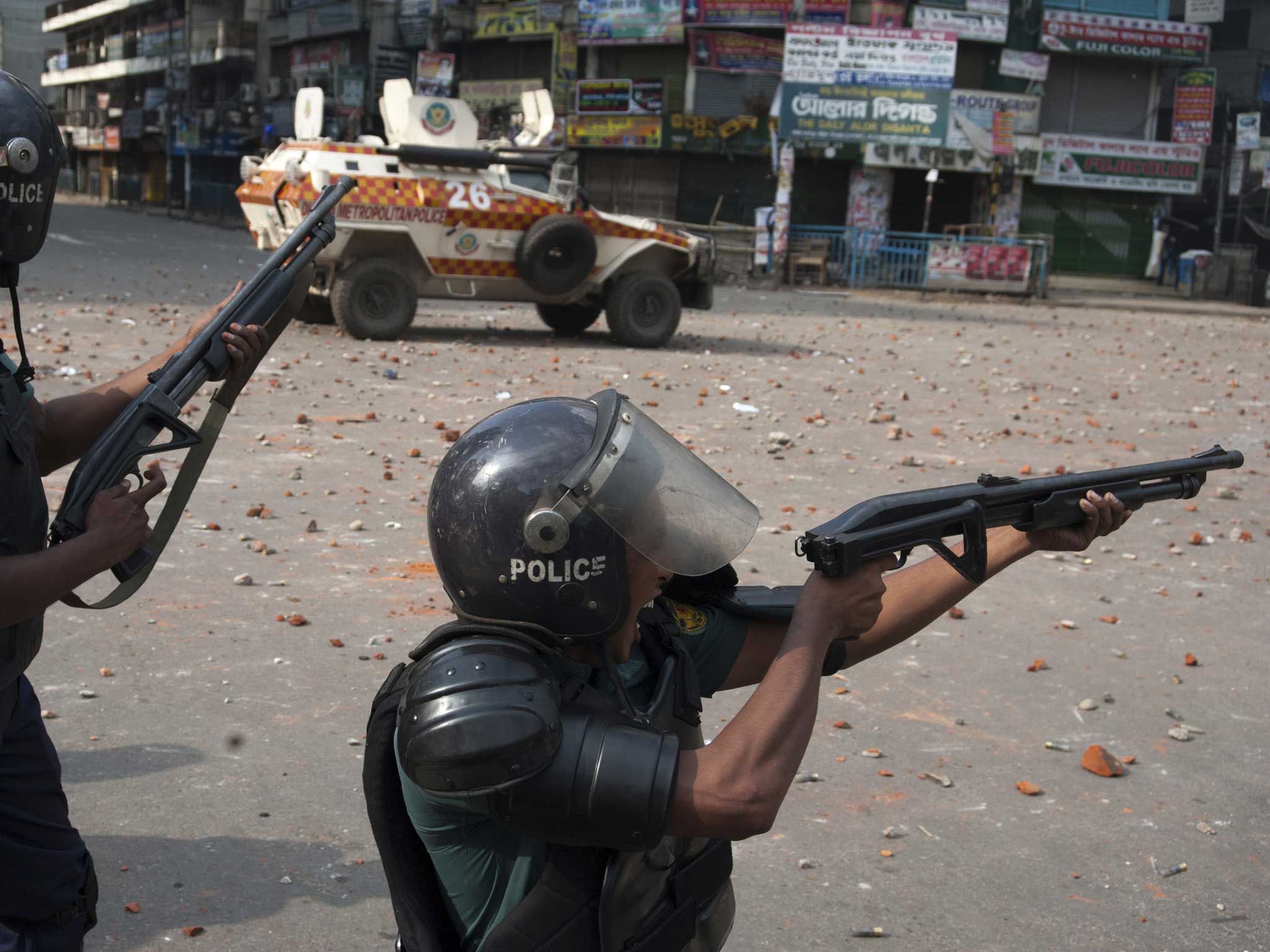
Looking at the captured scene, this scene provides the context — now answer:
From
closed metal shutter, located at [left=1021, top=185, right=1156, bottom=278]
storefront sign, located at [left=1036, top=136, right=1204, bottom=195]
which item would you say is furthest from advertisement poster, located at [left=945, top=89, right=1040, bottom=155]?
closed metal shutter, located at [left=1021, top=185, right=1156, bottom=278]

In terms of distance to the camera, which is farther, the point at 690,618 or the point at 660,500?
the point at 690,618

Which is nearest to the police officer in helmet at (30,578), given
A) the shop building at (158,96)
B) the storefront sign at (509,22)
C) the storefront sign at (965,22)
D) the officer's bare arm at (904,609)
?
the officer's bare arm at (904,609)

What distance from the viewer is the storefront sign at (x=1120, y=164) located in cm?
2814

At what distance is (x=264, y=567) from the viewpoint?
562 centimetres

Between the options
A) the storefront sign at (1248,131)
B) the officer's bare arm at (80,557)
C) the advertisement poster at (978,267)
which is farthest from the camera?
the storefront sign at (1248,131)

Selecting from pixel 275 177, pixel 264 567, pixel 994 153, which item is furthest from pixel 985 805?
pixel 994 153

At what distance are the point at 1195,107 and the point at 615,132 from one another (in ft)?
42.5

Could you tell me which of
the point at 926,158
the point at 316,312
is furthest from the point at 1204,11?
the point at 316,312

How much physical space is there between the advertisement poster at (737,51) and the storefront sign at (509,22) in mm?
4019

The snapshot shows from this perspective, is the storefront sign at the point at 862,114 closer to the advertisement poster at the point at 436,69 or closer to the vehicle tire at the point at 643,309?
the advertisement poster at the point at 436,69

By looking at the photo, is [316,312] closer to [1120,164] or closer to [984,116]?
[984,116]

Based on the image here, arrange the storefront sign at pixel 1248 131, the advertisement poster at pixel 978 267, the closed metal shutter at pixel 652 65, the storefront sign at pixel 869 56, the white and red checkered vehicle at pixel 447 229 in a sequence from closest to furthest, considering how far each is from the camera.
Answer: the white and red checkered vehicle at pixel 447 229 < the advertisement poster at pixel 978 267 < the storefront sign at pixel 869 56 < the storefront sign at pixel 1248 131 < the closed metal shutter at pixel 652 65

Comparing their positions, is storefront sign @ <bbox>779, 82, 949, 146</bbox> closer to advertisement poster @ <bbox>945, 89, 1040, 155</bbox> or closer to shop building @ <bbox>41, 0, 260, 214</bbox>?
advertisement poster @ <bbox>945, 89, 1040, 155</bbox>

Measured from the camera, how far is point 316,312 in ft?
46.9
